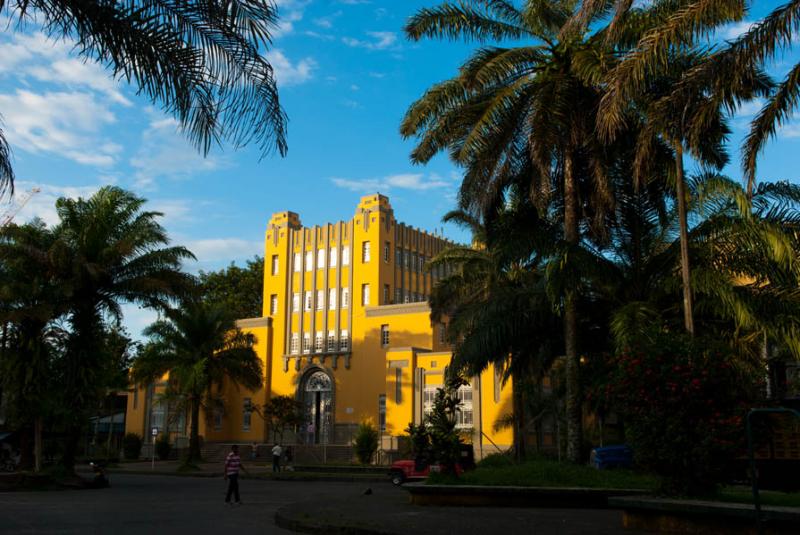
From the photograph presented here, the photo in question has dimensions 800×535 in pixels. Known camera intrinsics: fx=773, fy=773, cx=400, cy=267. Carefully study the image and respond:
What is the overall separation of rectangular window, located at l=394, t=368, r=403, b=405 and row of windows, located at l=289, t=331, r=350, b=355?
20.5ft

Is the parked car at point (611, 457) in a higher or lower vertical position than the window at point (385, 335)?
lower

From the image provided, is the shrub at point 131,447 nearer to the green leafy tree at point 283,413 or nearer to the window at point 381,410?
the green leafy tree at point 283,413

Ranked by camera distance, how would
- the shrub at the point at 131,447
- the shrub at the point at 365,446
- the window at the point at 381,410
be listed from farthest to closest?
1. the shrub at the point at 131,447
2. the window at the point at 381,410
3. the shrub at the point at 365,446

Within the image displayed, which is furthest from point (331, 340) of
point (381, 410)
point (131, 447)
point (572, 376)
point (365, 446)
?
point (572, 376)

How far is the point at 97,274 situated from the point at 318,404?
93.6 feet

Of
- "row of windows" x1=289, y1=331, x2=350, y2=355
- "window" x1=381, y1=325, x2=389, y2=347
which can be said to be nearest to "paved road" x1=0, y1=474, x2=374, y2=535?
"window" x1=381, y1=325, x2=389, y2=347

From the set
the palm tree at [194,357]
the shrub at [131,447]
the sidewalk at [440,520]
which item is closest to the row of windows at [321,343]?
the palm tree at [194,357]

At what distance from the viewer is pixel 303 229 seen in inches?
2190

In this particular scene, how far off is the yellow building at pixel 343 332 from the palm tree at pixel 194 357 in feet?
20.0

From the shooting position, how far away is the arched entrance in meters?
50.7

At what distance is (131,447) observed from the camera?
2138 inches

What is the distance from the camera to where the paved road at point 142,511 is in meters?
13.3

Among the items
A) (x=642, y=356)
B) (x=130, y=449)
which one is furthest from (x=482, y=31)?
(x=130, y=449)

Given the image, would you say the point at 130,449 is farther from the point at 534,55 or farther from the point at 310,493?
the point at 534,55
